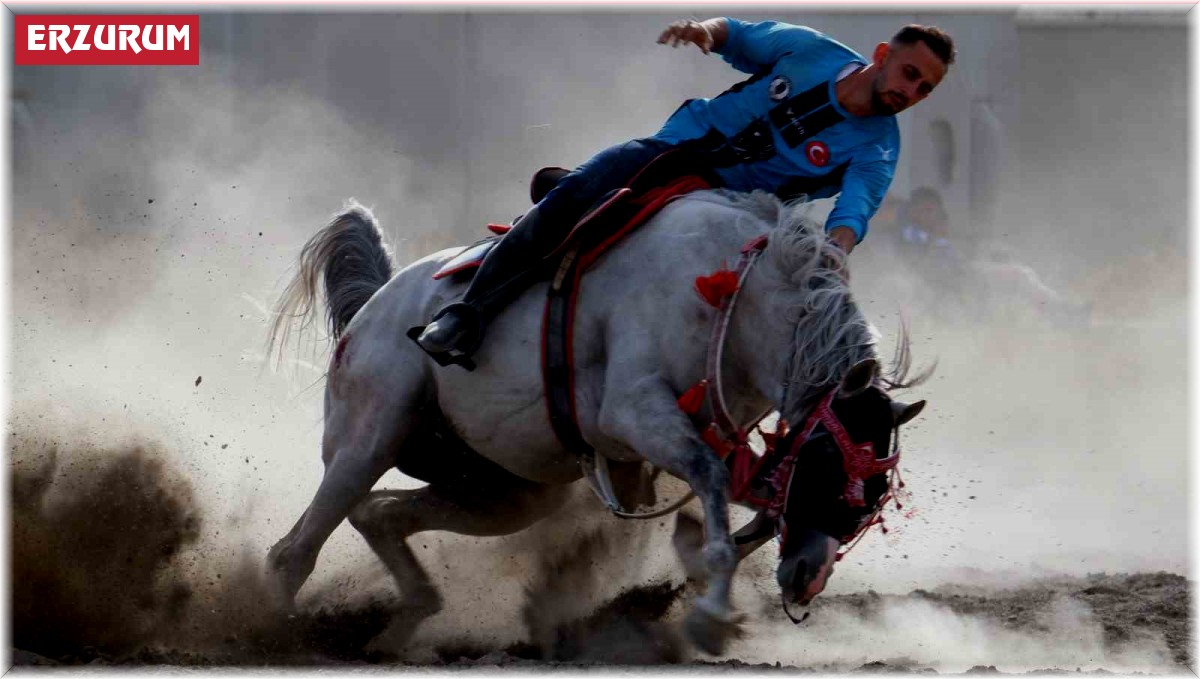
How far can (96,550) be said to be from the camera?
17.9ft

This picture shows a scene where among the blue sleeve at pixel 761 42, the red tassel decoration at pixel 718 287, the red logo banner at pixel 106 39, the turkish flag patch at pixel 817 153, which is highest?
the red logo banner at pixel 106 39

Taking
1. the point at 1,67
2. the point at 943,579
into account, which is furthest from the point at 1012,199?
the point at 1,67

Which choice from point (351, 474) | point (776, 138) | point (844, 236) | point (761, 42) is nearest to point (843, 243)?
point (844, 236)

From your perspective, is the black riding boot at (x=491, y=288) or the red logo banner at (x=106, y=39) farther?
the red logo banner at (x=106, y=39)

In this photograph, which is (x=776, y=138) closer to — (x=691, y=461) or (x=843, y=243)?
(x=843, y=243)

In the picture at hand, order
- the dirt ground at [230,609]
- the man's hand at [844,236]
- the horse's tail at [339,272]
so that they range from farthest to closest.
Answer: the horse's tail at [339,272]
the dirt ground at [230,609]
the man's hand at [844,236]

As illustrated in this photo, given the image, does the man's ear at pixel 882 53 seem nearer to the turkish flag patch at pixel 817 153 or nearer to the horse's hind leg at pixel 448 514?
the turkish flag patch at pixel 817 153

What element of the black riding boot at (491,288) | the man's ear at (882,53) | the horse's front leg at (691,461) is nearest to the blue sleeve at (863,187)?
the man's ear at (882,53)

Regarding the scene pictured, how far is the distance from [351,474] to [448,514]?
1.65 ft

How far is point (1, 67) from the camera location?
6.37 metres

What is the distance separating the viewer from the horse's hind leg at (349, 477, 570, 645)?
18.0 ft

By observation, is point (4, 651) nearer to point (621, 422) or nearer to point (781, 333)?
point (621, 422)

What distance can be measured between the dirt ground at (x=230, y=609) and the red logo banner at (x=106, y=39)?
3.87m

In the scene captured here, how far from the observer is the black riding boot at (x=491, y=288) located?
4727 millimetres
